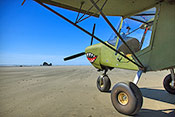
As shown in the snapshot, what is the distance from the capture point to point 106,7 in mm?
3029

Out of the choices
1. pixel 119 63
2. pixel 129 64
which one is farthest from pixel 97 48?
pixel 129 64

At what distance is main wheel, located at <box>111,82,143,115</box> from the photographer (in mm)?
2021

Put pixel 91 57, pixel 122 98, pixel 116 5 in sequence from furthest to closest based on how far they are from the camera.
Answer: pixel 91 57 → pixel 116 5 → pixel 122 98

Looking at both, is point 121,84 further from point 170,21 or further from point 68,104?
point 170,21

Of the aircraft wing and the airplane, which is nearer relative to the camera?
the airplane

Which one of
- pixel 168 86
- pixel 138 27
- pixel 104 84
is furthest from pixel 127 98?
pixel 168 86

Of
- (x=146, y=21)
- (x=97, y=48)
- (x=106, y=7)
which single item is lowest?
(x=97, y=48)

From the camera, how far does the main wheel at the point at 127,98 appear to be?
6.63 ft

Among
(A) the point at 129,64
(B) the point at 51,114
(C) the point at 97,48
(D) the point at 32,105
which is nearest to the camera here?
(B) the point at 51,114

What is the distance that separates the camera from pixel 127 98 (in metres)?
2.20

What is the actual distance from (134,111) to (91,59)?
2.70 metres

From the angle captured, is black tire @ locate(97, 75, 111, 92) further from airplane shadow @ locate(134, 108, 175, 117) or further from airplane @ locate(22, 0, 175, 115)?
airplane shadow @ locate(134, 108, 175, 117)

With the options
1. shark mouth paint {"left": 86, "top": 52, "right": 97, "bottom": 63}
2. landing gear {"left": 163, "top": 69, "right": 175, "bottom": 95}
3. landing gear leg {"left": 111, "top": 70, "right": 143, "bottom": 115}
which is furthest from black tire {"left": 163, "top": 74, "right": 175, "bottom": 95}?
shark mouth paint {"left": 86, "top": 52, "right": 97, "bottom": 63}

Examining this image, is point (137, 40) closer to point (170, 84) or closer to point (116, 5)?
point (116, 5)
